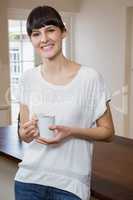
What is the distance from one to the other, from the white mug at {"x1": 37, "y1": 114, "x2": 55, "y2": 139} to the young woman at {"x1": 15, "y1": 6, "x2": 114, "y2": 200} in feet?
0.05

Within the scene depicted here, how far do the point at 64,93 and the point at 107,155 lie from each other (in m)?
0.94

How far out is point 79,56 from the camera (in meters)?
5.18

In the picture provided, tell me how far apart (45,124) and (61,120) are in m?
0.06

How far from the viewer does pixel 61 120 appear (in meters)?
1.18

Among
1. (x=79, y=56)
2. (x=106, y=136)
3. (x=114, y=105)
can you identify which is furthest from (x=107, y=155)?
(x=79, y=56)

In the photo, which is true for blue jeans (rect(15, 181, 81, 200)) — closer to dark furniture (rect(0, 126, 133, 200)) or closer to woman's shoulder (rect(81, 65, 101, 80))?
dark furniture (rect(0, 126, 133, 200))

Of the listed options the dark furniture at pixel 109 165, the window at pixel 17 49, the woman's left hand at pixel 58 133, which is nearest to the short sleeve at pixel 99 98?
the woman's left hand at pixel 58 133

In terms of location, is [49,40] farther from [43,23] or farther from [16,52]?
[16,52]

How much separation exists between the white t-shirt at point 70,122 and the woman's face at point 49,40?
0.32ft

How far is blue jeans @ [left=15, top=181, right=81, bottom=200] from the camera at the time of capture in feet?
3.93

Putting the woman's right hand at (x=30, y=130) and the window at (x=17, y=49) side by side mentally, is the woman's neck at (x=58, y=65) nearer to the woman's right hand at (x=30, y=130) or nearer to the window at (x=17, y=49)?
the woman's right hand at (x=30, y=130)

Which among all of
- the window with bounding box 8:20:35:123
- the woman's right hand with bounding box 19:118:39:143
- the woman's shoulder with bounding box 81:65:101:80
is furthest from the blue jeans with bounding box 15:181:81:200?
the window with bounding box 8:20:35:123

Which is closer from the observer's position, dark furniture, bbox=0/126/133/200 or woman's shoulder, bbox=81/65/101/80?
woman's shoulder, bbox=81/65/101/80

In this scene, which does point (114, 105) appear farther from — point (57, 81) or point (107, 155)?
point (57, 81)
